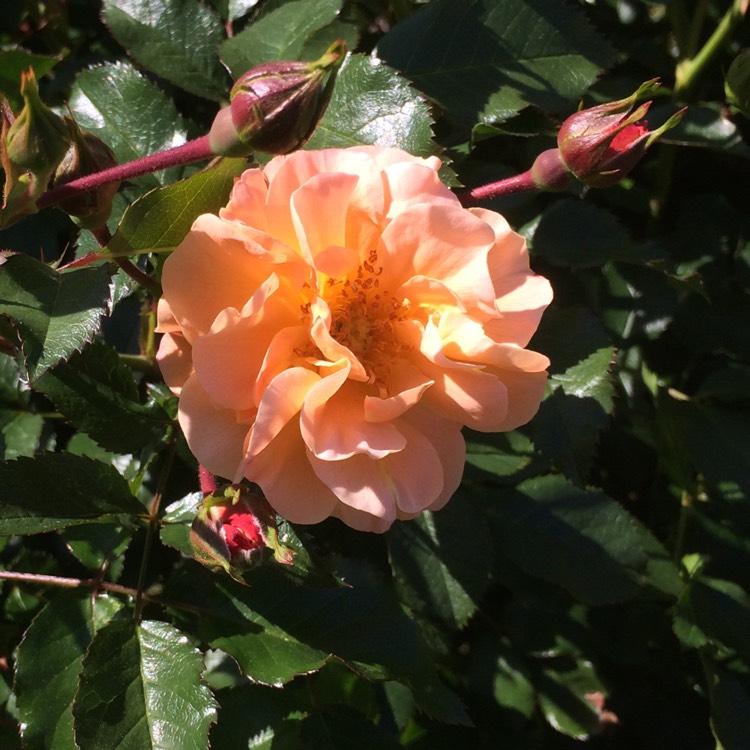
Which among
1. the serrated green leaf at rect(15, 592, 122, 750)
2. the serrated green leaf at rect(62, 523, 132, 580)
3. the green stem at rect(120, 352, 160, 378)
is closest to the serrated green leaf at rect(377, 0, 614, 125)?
the green stem at rect(120, 352, 160, 378)

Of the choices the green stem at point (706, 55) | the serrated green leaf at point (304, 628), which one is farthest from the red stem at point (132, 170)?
the green stem at point (706, 55)

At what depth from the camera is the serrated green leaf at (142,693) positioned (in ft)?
3.76

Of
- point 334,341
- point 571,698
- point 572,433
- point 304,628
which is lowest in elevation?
point 571,698

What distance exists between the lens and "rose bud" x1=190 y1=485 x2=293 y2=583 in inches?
38.8

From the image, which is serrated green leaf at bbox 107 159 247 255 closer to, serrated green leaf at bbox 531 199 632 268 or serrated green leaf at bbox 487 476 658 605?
serrated green leaf at bbox 531 199 632 268

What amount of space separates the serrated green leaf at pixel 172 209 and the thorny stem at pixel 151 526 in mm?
491

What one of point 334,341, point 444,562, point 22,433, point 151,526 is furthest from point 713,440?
point 22,433

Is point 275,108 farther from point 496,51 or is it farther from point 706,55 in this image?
point 706,55

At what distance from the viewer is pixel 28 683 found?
1.22 m

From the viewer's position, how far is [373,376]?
1130mm

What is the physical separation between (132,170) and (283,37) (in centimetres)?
59

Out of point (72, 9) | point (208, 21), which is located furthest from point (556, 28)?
point (72, 9)

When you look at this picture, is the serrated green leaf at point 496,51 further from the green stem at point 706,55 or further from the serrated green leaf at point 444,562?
the serrated green leaf at point 444,562

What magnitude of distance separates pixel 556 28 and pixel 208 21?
0.62 metres
